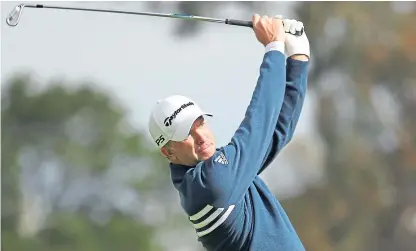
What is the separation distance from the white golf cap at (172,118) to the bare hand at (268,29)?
0.73 ft

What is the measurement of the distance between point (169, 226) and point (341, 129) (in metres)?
2.32

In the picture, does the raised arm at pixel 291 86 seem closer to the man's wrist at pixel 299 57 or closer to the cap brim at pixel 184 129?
the man's wrist at pixel 299 57

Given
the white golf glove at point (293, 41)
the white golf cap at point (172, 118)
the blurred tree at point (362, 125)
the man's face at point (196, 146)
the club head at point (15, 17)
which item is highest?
the blurred tree at point (362, 125)

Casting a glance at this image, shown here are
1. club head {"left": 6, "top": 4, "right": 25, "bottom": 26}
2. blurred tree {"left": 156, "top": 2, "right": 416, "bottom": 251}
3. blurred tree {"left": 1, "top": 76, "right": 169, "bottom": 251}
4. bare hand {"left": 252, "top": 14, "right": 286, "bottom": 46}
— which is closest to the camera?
bare hand {"left": 252, "top": 14, "right": 286, "bottom": 46}

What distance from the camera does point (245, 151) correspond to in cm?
225

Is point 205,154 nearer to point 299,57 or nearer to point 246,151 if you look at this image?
point 246,151

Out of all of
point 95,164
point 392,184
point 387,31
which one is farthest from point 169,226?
point 387,31

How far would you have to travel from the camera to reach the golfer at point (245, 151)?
2.25m

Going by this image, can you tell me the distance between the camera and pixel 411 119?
424 inches

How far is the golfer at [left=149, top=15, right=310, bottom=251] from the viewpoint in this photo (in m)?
2.25

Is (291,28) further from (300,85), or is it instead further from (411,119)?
(411,119)

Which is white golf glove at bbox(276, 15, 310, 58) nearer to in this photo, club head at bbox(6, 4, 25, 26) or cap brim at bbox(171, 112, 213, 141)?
cap brim at bbox(171, 112, 213, 141)

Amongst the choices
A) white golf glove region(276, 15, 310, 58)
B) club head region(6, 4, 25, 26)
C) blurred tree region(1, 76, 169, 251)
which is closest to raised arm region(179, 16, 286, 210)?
white golf glove region(276, 15, 310, 58)

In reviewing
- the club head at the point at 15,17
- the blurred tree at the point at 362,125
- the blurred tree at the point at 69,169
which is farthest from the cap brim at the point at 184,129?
the blurred tree at the point at 362,125
